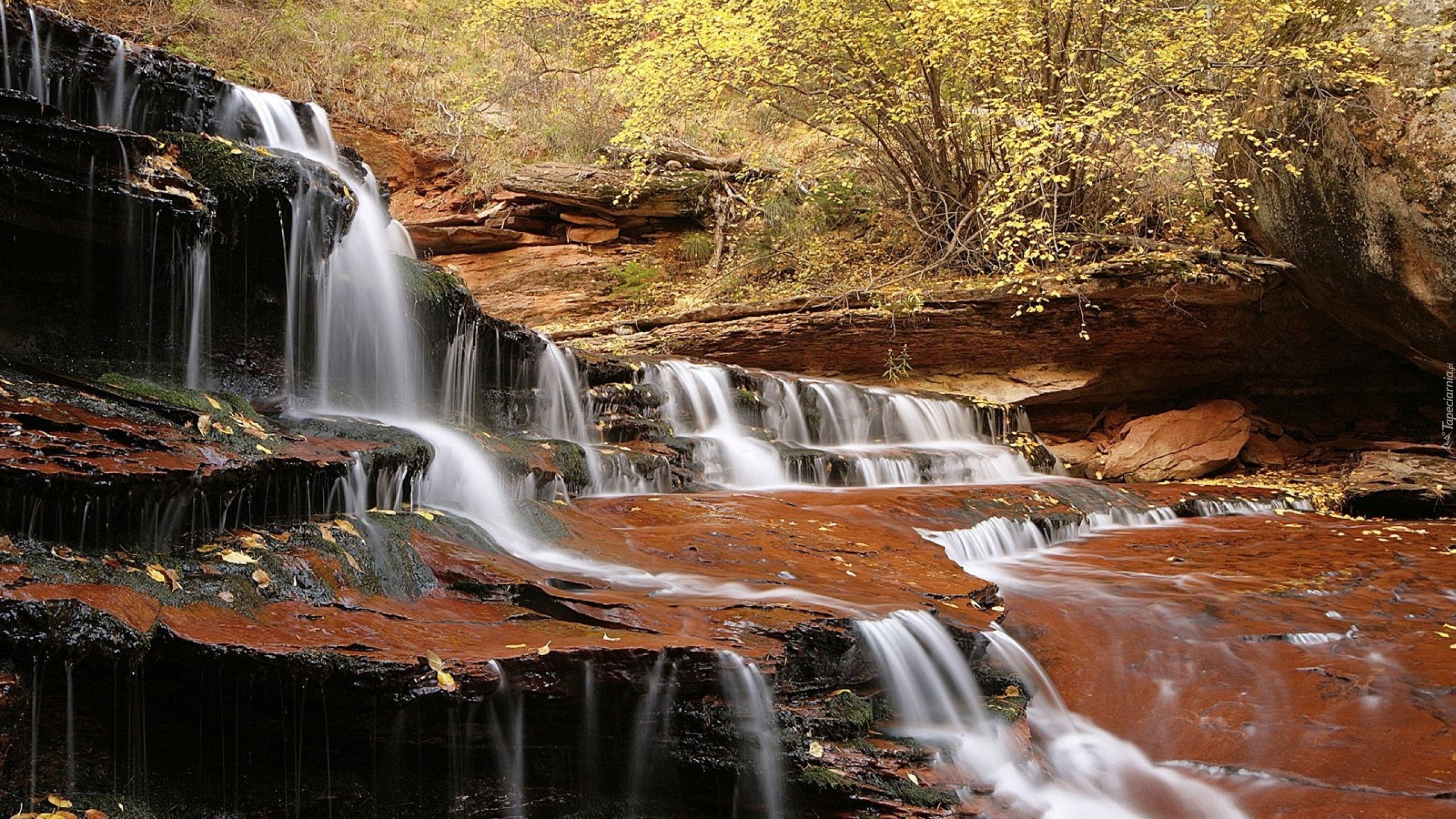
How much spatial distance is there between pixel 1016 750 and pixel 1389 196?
7359 mm

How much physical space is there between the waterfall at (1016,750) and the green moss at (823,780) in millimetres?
503

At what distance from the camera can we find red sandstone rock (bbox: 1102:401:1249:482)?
12875 mm

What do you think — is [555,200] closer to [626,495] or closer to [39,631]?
[626,495]

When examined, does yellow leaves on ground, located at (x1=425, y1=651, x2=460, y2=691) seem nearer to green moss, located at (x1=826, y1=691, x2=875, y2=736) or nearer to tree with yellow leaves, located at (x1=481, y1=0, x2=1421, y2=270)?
green moss, located at (x1=826, y1=691, x2=875, y2=736)

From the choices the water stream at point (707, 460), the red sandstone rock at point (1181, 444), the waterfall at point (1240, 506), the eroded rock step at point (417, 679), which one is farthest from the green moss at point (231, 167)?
the red sandstone rock at point (1181, 444)

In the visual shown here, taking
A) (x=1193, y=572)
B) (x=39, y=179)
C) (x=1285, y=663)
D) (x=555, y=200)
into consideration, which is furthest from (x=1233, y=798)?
(x=555, y=200)

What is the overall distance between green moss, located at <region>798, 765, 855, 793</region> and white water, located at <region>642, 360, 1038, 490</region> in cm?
491

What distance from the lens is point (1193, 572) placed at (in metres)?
6.33

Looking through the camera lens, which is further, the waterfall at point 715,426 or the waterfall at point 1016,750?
the waterfall at point 715,426

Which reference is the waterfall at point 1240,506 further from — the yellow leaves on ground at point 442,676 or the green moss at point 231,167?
the green moss at point 231,167

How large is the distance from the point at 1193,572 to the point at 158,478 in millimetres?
6451

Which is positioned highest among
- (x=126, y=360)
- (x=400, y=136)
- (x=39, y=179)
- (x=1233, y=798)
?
(x=400, y=136)

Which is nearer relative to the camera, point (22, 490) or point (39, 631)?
point (39, 631)

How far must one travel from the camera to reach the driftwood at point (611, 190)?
16.2m
